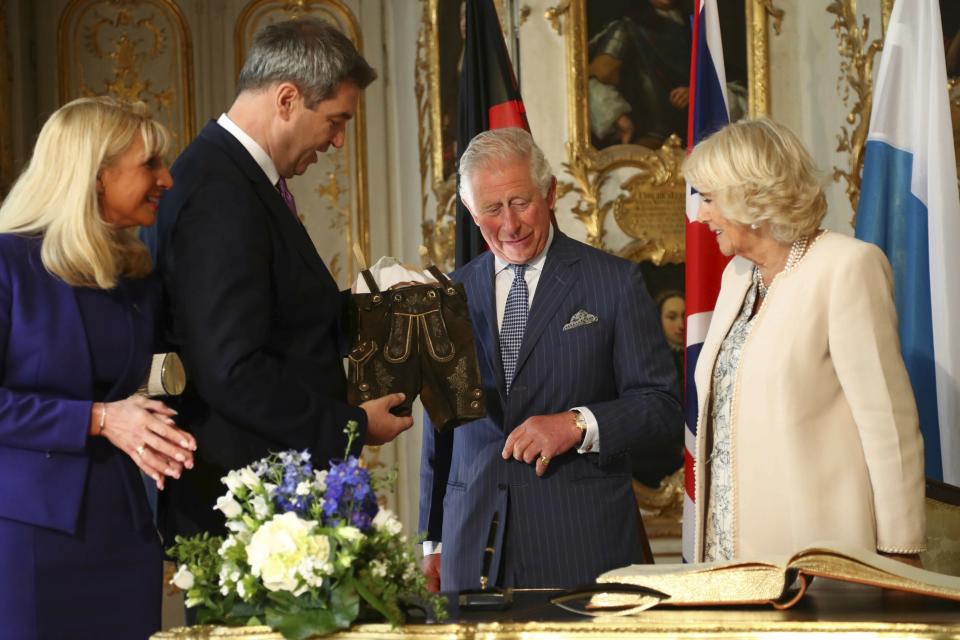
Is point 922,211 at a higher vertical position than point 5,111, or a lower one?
lower

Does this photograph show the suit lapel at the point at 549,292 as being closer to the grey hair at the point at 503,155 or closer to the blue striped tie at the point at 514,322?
the blue striped tie at the point at 514,322

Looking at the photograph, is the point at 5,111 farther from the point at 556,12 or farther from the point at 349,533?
the point at 349,533

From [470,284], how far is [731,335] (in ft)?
2.27

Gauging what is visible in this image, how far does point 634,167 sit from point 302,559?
14.6 feet

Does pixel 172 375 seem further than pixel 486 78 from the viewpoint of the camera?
No

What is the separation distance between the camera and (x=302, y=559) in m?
1.82

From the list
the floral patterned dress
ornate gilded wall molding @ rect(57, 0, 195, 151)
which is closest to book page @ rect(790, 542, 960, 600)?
the floral patterned dress

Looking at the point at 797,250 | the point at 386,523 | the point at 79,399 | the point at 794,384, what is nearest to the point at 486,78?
the point at 797,250

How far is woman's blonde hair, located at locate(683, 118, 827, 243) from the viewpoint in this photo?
2723 mm

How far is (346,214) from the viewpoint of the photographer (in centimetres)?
674

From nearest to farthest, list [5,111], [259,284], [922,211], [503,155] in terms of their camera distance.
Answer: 1. [259,284]
2. [503,155]
3. [922,211]
4. [5,111]

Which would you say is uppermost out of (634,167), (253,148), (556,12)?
(556,12)

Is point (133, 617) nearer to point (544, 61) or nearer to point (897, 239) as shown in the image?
point (897, 239)

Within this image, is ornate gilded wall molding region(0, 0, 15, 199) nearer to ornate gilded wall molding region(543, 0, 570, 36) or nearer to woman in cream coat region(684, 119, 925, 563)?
ornate gilded wall molding region(543, 0, 570, 36)
